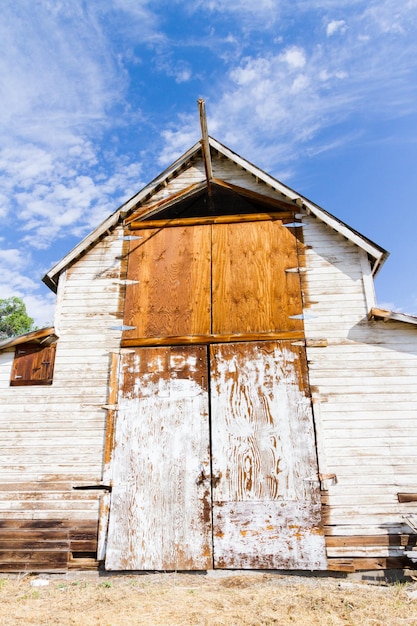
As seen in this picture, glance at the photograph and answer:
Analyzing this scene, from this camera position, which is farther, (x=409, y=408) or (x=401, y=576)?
(x=409, y=408)

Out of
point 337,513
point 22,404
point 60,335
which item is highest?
point 60,335

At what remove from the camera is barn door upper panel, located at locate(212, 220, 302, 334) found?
26.8ft

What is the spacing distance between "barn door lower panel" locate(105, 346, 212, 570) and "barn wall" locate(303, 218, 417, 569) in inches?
81.4

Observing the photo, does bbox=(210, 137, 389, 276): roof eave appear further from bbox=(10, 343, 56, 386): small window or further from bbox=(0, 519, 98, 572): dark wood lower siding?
bbox=(0, 519, 98, 572): dark wood lower siding

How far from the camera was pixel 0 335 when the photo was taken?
32.5m

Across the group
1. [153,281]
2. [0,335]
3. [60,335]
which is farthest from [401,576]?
[0,335]

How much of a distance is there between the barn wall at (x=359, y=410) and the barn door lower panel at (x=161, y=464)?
2068 mm

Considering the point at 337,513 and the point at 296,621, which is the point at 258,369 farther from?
the point at 296,621

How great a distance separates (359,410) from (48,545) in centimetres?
579

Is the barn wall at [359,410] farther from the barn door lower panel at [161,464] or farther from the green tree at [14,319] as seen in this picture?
the green tree at [14,319]

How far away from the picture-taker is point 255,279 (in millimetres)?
8547

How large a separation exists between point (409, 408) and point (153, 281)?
5.35 metres

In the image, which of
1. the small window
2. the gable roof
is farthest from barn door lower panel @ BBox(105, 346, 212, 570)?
the gable roof

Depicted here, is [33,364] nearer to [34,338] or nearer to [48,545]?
[34,338]
